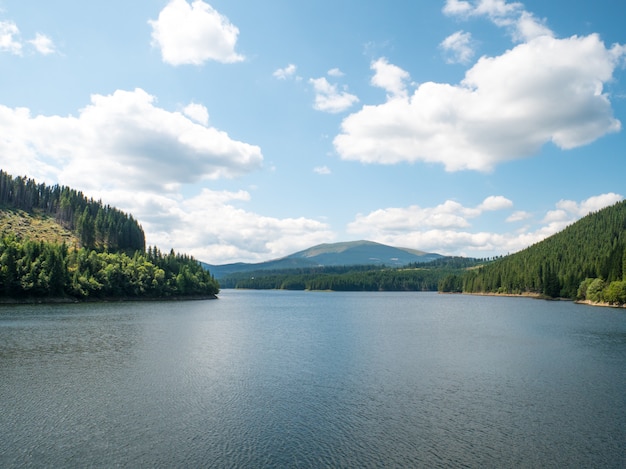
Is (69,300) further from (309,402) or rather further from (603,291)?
(603,291)

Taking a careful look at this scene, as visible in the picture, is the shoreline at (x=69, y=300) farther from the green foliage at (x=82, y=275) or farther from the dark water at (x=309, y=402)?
the dark water at (x=309, y=402)

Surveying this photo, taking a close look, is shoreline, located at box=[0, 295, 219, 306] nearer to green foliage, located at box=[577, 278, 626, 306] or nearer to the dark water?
the dark water

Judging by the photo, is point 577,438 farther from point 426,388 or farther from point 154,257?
point 154,257

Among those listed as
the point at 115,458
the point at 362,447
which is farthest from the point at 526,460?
the point at 115,458

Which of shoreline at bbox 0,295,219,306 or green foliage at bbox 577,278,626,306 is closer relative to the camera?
shoreline at bbox 0,295,219,306

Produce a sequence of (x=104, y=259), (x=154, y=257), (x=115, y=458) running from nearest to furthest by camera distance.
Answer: (x=115, y=458)
(x=104, y=259)
(x=154, y=257)

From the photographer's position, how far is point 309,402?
31.7m

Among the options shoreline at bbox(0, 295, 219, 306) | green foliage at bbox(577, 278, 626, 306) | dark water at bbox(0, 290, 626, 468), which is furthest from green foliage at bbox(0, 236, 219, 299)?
green foliage at bbox(577, 278, 626, 306)

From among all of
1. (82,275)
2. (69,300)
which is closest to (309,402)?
(69,300)

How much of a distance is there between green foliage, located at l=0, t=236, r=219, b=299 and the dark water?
75.1 metres

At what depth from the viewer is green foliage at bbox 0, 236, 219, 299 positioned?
122 meters

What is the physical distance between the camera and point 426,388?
35.8m

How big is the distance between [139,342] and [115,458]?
40861mm

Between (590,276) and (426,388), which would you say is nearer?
(426,388)
